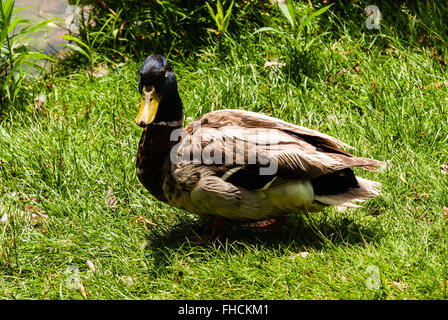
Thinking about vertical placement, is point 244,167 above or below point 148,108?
below

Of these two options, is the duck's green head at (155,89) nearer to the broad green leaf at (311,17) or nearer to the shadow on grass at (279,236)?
the shadow on grass at (279,236)

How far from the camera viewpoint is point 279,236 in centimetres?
348

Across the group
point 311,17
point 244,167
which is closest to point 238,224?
point 244,167

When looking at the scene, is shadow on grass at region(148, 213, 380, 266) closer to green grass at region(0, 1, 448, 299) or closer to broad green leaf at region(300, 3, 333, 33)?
green grass at region(0, 1, 448, 299)

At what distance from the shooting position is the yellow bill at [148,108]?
132 inches

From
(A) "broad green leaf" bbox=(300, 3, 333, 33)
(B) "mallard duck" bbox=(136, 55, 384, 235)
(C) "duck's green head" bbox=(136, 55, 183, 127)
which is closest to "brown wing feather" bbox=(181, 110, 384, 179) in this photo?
(B) "mallard duck" bbox=(136, 55, 384, 235)

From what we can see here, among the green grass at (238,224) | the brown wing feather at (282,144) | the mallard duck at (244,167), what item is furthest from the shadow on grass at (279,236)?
the brown wing feather at (282,144)

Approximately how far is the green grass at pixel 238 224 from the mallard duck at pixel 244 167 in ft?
0.70

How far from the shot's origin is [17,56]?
4996mm

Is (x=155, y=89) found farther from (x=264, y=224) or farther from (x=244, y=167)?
(x=264, y=224)

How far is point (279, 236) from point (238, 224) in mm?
338

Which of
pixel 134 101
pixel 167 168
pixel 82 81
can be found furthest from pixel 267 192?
pixel 82 81

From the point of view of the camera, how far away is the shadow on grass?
131 inches
